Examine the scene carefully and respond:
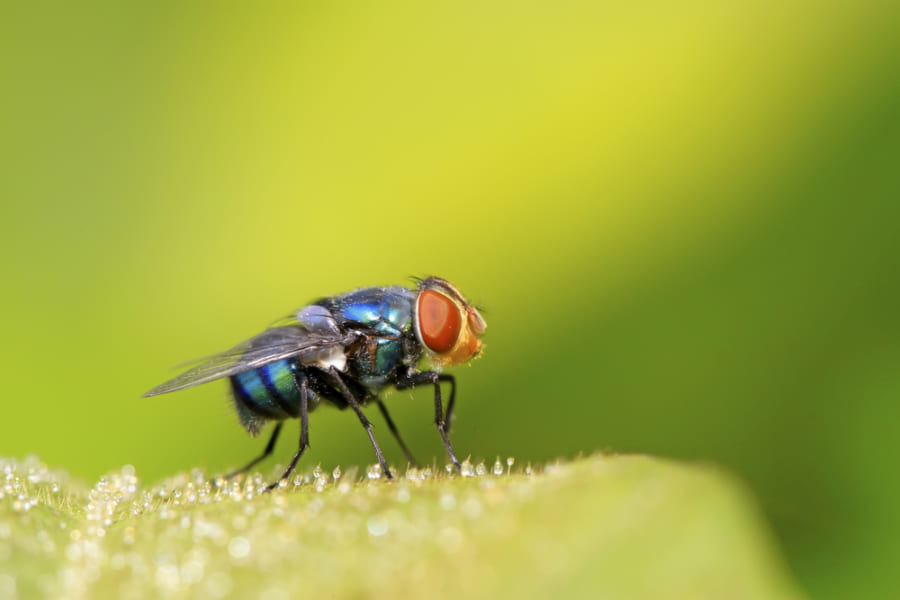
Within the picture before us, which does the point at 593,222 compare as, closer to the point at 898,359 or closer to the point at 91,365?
the point at 898,359

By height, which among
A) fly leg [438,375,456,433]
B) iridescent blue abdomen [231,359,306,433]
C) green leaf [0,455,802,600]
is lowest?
fly leg [438,375,456,433]

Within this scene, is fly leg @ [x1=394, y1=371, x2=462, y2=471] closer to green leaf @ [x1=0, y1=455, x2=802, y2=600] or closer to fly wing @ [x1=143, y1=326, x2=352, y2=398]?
fly wing @ [x1=143, y1=326, x2=352, y2=398]

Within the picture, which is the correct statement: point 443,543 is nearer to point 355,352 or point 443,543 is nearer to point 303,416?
point 303,416

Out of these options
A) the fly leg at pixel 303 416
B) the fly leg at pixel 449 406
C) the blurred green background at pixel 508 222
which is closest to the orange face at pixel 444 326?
the fly leg at pixel 449 406

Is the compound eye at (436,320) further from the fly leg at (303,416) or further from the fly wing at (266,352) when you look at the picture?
the fly leg at (303,416)

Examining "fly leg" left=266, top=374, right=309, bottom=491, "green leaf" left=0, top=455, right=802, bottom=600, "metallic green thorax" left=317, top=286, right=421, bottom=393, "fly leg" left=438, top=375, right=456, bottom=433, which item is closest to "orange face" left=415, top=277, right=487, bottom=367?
"metallic green thorax" left=317, top=286, right=421, bottom=393

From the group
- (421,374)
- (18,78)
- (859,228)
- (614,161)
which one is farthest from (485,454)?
(18,78)

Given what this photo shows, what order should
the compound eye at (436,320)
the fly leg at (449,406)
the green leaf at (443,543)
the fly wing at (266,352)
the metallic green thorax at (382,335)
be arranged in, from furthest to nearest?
the fly leg at (449,406) < the metallic green thorax at (382,335) < the compound eye at (436,320) < the fly wing at (266,352) < the green leaf at (443,543)
